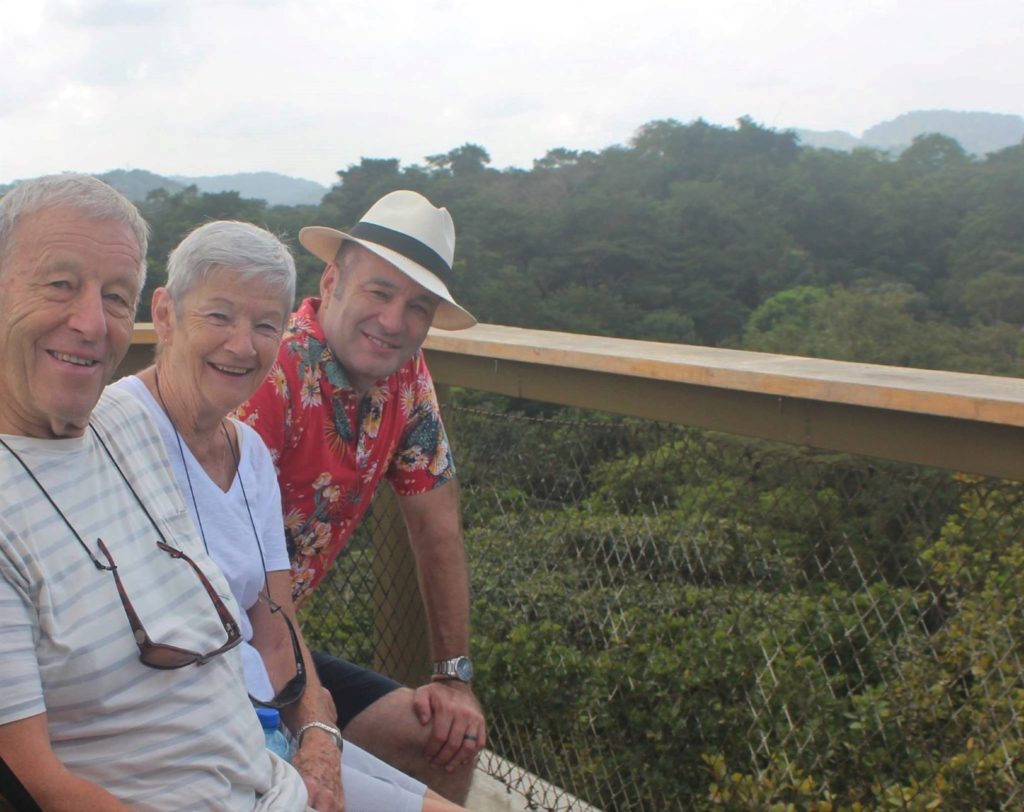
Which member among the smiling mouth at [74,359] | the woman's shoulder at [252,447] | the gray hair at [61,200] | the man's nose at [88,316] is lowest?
the woman's shoulder at [252,447]

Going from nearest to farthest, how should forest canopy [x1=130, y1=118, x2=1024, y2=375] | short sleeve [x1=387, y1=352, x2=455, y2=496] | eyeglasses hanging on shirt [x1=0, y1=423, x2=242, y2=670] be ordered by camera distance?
1. eyeglasses hanging on shirt [x1=0, y1=423, x2=242, y2=670]
2. short sleeve [x1=387, y1=352, x2=455, y2=496]
3. forest canopy [x1=130, y1=118, x2=1024, y2=375]

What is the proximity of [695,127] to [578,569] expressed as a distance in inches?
1925

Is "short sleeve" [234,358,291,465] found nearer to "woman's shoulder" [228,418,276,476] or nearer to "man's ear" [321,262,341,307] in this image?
"woman's shoulder" [228,418,276,476]

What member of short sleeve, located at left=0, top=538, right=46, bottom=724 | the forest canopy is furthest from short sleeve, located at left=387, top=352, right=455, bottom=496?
the forest canopy

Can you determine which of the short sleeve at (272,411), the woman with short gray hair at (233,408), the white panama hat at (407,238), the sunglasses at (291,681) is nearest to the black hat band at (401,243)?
the white panama hat at (407,238)

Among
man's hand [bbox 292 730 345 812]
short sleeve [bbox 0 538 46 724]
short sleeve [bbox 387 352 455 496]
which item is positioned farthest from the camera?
short sleeve [bbox 387 352 455 496]

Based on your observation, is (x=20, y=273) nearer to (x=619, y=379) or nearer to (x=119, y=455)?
(x=119, y=455)

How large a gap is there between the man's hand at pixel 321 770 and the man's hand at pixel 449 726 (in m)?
0.32

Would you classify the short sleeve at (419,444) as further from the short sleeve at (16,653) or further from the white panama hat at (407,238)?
the short sleeve at (16,653)

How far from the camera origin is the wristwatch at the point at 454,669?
202 centimetres

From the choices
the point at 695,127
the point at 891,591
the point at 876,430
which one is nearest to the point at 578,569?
the point at 891,591

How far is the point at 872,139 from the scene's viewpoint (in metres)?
141

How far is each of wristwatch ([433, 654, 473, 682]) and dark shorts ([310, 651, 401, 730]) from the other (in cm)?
11

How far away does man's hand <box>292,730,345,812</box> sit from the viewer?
4.90 feet
